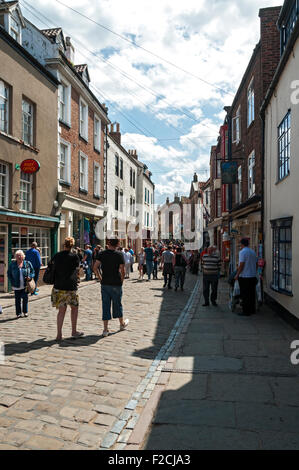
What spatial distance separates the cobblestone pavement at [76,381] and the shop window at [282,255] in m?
2.84

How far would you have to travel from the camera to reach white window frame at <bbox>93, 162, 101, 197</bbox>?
23594 mm

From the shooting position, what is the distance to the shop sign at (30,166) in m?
14.0

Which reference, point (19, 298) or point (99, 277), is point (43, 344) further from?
point (19, 298)

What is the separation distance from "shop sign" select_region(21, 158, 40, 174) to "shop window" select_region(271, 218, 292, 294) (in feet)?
28.8

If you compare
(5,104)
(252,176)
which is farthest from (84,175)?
(252,176)

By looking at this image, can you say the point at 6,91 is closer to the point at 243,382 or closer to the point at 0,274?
the point at 0,274

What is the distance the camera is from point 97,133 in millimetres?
23906

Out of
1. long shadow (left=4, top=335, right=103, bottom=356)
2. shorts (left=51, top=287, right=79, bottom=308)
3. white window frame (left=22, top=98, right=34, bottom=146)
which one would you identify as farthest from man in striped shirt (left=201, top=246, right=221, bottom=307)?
white window frame (left=22, top=98, right=34, bottom=146)

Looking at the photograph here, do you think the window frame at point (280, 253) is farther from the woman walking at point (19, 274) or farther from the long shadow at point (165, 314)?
the woman walking at point (19, 274)

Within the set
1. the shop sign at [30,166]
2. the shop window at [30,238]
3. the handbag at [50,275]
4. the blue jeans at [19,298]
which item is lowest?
the blue jeans at [19,298]

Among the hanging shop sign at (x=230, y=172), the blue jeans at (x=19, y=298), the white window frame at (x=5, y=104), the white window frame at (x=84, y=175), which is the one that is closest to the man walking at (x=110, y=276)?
the blue jeans at (x=19, y=298)

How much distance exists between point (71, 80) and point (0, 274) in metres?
10.7

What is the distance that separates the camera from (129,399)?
4211 mm

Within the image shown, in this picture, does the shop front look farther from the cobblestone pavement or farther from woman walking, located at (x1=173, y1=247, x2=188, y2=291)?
woman walking, located at (x1=173, y1=247, x2=188, y2=291)
